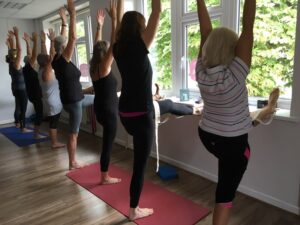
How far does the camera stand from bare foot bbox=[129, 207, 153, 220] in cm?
214

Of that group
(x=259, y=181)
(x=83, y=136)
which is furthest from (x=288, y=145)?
(x=83, y=136)

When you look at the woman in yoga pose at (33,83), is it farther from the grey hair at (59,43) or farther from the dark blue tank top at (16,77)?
the grey hair at (59,43)

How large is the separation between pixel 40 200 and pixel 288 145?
7.40 feet

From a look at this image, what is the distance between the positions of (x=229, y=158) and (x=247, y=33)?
624 millimetres

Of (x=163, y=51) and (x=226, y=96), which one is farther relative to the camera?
(x=163, y=51)

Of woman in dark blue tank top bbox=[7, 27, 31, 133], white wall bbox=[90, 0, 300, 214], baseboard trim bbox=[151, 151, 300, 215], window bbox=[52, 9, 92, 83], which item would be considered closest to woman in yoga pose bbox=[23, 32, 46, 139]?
woman in dark blue tank top bbox=[7, 27, 31, 133]

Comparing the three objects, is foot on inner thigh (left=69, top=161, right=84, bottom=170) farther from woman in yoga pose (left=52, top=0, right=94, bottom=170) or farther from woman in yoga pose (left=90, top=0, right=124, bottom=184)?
woman in yoga pose (left=90, top=0, right=124, bottom=184)

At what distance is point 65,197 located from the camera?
8.50ft

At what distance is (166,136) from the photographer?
10.7 feet

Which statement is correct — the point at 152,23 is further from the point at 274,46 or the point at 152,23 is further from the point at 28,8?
the point at 28,8

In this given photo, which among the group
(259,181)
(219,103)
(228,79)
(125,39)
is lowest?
(259,181)

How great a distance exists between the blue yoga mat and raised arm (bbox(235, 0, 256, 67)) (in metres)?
3.97

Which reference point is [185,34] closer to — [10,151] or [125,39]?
[125,39]

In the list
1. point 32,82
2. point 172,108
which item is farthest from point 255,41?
point 32,82
